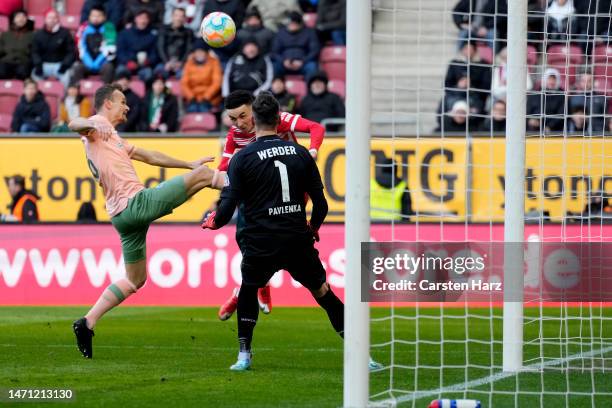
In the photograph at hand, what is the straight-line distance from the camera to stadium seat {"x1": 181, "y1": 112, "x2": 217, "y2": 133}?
20.1 m

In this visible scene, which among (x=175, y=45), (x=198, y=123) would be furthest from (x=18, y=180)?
(x=175, y=45)

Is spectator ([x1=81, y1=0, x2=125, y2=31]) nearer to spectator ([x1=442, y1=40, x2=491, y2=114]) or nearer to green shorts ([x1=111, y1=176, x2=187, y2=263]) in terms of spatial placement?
spectator ([x1=442, y1=40, x2=491, y2=114])

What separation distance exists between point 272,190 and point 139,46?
12848mm

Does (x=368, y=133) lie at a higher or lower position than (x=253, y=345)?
higher

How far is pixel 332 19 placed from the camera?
2122cm

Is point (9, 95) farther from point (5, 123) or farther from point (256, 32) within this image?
point (256, 32)

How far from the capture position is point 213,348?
36.7 feet

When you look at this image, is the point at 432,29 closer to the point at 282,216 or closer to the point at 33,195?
the point at 33,195

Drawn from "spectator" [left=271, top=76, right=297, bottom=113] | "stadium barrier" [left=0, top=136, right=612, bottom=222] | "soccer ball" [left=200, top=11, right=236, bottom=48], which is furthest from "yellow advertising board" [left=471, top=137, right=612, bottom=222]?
"soccer ball" [left=200, top=11, right=236, bottom=48]

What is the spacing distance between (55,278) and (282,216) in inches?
330

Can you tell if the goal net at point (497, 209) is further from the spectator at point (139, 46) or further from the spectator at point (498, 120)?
the spectator at point (139, 46)

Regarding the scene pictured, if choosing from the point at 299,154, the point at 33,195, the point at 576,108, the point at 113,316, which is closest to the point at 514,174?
the point at 299,154

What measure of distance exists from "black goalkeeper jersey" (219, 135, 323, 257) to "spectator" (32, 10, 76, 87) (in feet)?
43.3

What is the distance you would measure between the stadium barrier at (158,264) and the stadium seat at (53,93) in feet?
15.2
